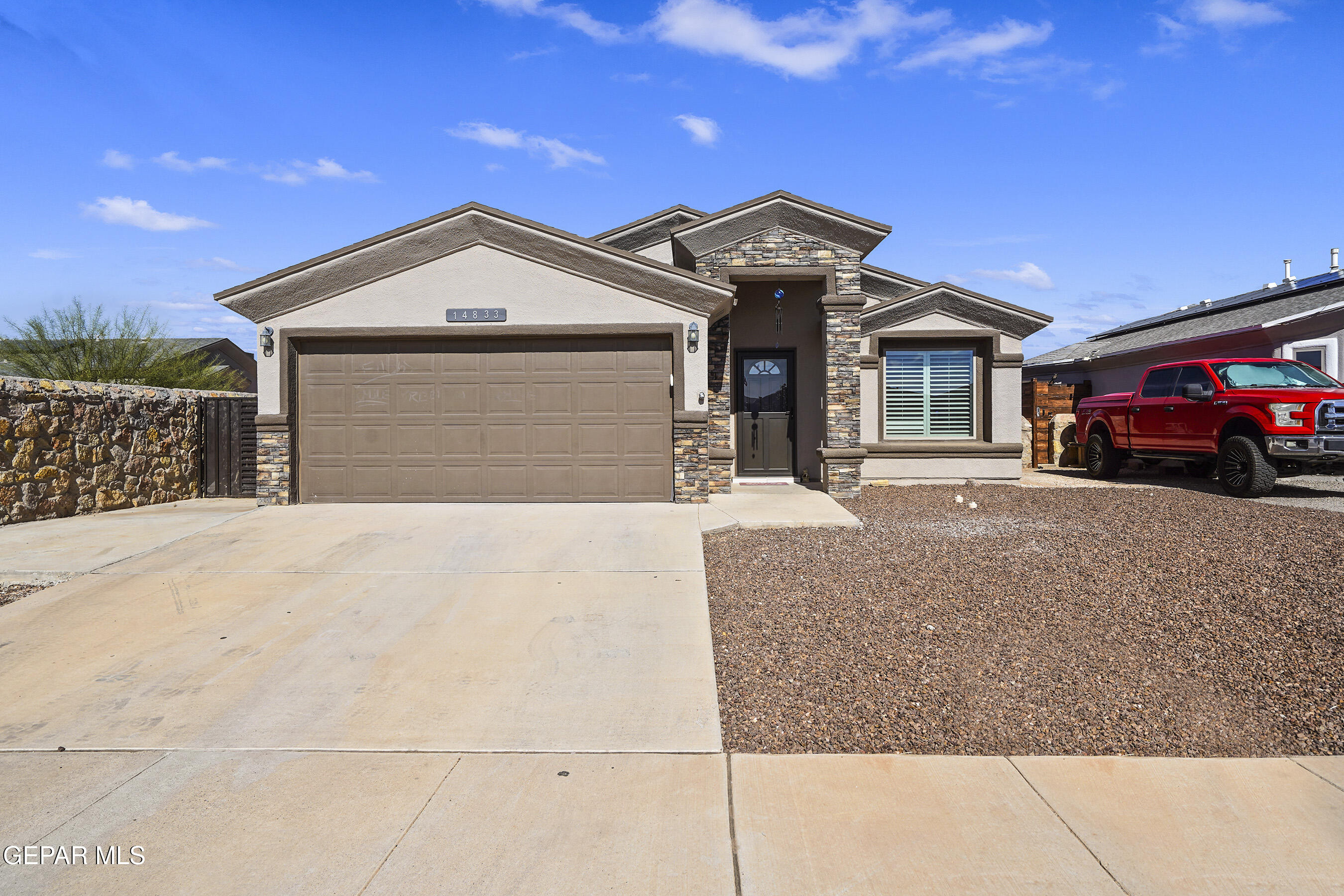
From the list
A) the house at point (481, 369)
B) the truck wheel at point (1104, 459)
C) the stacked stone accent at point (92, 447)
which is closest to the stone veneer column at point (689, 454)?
the house at point (481, 369)

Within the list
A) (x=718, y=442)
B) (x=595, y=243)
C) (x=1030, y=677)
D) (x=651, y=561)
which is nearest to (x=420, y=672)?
(x=651, y=561)

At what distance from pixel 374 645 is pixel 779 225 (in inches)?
372

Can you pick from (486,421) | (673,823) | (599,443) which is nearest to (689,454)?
(599,443)

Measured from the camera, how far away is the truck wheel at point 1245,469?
12.4 metres

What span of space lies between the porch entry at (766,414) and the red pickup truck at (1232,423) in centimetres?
671

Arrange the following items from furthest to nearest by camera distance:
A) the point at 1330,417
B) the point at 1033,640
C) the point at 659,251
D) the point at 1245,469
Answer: the point at 659,251 → the point at 1245,469 → the point at 1330,417 → the point at 1033,640

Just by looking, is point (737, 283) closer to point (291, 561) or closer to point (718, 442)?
point (718, 442)

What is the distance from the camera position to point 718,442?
13117mm

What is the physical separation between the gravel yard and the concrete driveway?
50cm

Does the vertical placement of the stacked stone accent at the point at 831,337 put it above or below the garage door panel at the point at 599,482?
above

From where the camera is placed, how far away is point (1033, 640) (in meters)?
5.96

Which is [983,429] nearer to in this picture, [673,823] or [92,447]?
[673,823]

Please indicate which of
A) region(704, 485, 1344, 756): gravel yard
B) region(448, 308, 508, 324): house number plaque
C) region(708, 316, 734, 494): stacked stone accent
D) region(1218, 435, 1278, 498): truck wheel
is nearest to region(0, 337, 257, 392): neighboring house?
region(448, 308, 508, 324): house number plaque

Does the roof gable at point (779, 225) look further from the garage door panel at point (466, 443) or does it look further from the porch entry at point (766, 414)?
the garage door panel at point (466, 443)
